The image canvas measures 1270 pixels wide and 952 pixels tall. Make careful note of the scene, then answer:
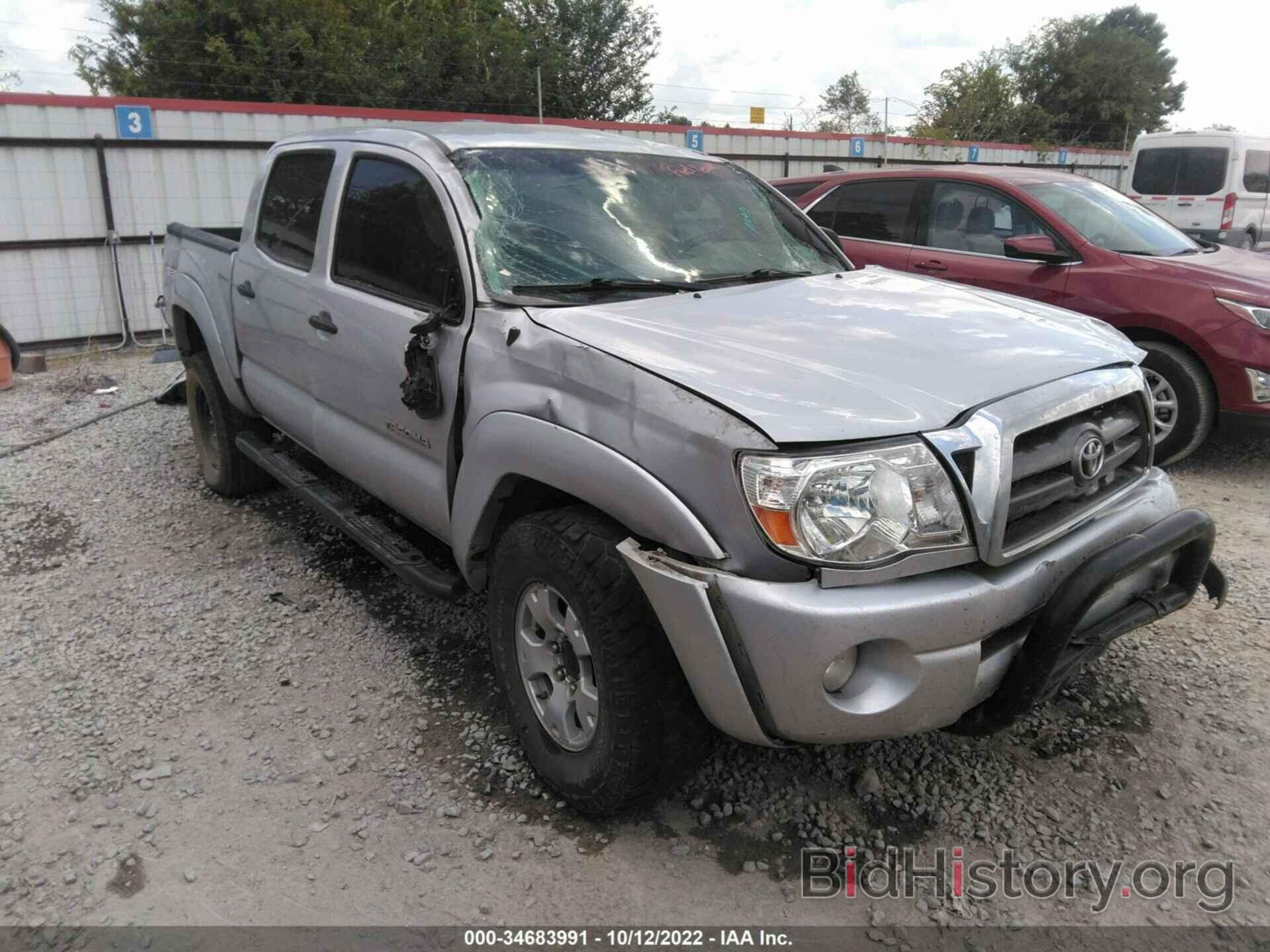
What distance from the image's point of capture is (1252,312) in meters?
5.27

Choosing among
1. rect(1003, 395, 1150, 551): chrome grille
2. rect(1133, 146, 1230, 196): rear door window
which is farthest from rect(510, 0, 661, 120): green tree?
rect(1003, 395, 1150, 551): chrome grille

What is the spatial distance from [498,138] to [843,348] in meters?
1.65

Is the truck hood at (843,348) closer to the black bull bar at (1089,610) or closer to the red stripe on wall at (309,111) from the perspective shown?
the black bull bar at (1089,610)

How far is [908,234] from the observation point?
681 cm

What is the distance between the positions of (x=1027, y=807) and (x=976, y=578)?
36.7 inches

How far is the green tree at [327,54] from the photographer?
25.5 m

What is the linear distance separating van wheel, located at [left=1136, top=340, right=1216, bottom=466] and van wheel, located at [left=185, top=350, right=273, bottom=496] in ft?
16.5

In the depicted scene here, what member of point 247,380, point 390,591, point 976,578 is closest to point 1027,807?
point 976,578

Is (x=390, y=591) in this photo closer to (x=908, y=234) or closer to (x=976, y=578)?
(x=976, y=578)

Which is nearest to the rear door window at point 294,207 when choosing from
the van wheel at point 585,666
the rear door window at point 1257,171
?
the van wheel at point 585,666

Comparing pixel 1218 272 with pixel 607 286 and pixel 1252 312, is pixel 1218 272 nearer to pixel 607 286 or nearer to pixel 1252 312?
pixel 1252 312

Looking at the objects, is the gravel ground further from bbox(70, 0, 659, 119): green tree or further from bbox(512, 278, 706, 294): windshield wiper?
bbox(70, 0, 659, 119): green tree

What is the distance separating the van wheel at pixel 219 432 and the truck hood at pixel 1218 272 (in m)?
5.19

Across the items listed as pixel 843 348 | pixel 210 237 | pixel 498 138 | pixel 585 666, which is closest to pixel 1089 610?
pixel 843 348
